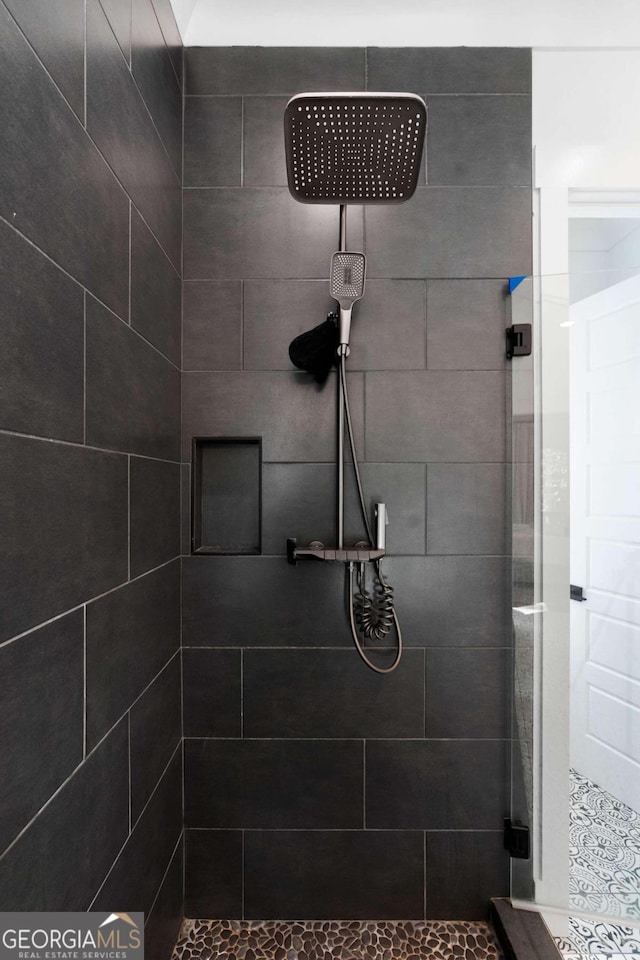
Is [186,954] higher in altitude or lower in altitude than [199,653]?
lower

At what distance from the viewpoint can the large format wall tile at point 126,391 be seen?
0.88 metres

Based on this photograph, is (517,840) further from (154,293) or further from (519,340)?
(154,293)

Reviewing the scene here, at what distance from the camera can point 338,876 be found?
142cm

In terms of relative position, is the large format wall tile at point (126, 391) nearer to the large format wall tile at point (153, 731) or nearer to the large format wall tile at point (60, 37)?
the large format wall tile at point (60, 37)

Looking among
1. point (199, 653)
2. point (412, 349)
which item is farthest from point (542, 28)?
point (199, 653)

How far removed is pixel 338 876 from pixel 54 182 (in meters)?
1.70

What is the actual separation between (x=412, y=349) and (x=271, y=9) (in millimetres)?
1013

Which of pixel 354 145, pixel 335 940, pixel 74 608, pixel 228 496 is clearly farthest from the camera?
pixel 228 496

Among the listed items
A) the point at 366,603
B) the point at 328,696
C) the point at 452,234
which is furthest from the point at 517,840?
the point at 452,234

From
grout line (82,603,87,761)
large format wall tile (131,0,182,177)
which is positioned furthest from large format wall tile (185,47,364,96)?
→ grout line (82,603,87,761)

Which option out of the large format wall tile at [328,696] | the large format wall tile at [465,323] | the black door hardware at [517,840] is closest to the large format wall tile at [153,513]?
the large format wall tile at [328,696]

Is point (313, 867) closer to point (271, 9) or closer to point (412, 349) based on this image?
point (412, 349)

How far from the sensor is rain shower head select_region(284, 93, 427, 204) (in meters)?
0.91

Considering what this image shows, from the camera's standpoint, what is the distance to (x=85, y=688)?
0.85 meters
